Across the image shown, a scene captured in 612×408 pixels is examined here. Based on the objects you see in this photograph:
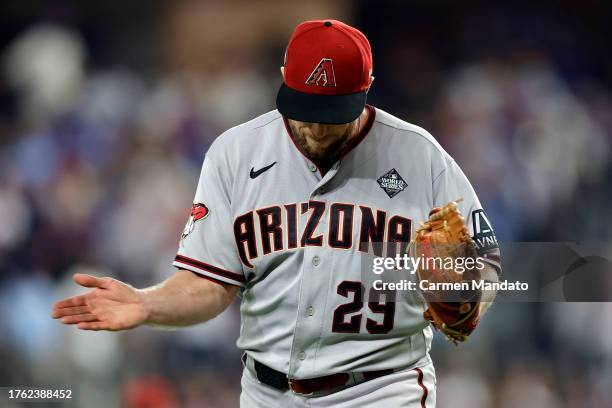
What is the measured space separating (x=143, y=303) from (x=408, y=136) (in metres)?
0.85

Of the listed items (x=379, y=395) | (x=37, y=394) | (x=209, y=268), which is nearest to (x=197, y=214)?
(x=209, y=268)

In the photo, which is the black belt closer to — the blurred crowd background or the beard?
the beard

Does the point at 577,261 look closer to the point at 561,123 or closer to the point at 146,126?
the point at 561,123

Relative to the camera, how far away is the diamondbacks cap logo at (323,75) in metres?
2.35

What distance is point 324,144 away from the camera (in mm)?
2445

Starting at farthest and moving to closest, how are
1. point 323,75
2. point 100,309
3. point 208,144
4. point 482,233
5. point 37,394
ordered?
point 208,144, point 37,394, point 482,233, point 323,75, point 100,309

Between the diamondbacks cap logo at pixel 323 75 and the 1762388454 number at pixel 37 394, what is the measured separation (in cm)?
251

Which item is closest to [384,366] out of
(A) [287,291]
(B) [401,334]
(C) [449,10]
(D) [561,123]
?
(B) [401,334]

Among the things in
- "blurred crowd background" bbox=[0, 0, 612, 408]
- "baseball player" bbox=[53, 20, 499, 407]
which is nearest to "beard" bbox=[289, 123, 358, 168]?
"baseball player" bbox=[53, 20, 499, 407]

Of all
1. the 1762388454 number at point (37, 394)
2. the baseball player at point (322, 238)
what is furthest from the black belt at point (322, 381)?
the 1762388454 number at point (37, 394)

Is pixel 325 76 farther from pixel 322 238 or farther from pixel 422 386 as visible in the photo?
pixel 422 386

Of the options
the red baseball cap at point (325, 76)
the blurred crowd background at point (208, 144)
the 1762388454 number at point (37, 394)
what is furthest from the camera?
the blurred crowd background at point (208, 144)

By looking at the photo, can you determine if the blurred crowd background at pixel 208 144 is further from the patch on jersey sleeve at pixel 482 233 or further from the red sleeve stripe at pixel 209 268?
the patch on jersey sleeve at pixel 482 233

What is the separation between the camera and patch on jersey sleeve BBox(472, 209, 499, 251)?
246 cm
